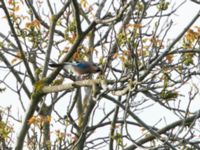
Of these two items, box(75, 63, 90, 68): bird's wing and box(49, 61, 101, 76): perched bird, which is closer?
box(49, 61, 101, 76): perched bird

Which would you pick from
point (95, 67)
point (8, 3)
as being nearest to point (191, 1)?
point (95, 67)

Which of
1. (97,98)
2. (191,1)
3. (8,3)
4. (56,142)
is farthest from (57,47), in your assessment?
(97,98)

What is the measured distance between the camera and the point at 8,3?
9.71 metres

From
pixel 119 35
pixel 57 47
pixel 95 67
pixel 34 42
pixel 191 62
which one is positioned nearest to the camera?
pixel 119 35

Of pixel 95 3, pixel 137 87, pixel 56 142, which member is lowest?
pixel 137 87

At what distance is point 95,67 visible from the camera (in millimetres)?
8766

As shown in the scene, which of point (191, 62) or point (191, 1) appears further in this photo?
point (191, 62)

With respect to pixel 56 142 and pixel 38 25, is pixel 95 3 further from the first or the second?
pixel 56 142

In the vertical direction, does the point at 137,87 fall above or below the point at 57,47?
below

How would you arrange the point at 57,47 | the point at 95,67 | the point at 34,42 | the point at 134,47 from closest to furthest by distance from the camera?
1. the point at 134,47
2. the point at 95,67
3. the point at 34,42
4. the point at 57,47

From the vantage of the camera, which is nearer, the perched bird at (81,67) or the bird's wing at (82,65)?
the perched bird at (81,67)

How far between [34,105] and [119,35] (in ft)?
7.48

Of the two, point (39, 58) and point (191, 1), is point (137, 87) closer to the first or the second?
point (191, 1)

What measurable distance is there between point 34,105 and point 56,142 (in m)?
0.94
